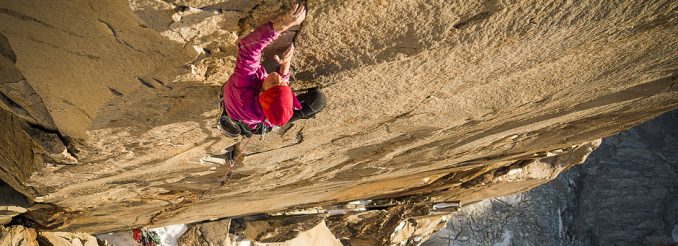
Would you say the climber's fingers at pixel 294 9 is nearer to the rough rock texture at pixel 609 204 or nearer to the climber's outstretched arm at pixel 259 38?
the climber's outstretched arm at pixel 259 38

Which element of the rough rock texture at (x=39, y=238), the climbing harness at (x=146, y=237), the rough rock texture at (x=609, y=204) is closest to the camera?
the rough rock texture at (x=39, y=238)

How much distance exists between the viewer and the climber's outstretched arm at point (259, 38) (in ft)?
4.69

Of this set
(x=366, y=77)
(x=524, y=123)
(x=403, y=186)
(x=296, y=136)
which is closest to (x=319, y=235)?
(x=403, y=186)

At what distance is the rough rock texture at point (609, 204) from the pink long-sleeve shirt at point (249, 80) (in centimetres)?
809

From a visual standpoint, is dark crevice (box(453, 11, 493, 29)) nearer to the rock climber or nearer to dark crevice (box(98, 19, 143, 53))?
the rock climber

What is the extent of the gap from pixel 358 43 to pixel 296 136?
0.90 meters

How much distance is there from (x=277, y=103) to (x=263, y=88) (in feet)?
0.21

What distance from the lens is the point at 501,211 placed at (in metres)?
9.58

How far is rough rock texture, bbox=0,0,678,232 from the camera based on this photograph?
1.49 m

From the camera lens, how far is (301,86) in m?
1.89

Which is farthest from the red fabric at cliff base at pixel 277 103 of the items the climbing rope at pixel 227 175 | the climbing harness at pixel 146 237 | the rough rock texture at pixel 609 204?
the rough rock texture at pixel 609 204

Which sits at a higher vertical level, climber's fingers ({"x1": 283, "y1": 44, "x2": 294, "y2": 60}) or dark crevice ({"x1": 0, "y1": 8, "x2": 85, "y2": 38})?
climber's fingers ({"x1": 283, "y1": 44, "x2": 294, "y2": 60})

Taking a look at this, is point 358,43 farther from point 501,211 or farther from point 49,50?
point 501,211

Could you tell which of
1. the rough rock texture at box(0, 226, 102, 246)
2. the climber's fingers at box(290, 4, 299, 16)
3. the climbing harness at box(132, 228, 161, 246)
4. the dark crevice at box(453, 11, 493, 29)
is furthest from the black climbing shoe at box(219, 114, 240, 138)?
the climbing harness at box(132, 228, 161, 246)
